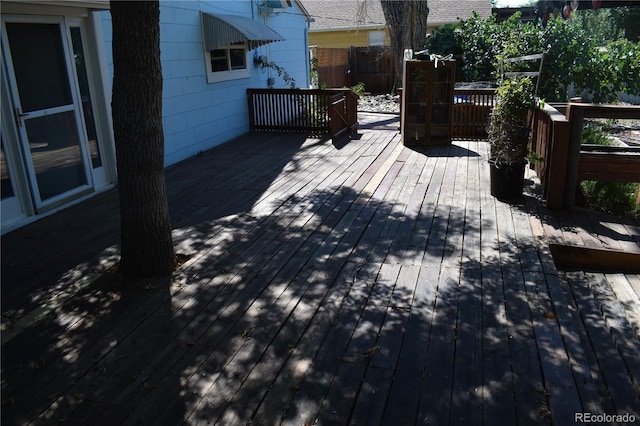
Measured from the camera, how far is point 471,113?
931 centimetres

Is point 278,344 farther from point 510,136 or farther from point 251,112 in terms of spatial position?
point 251,112

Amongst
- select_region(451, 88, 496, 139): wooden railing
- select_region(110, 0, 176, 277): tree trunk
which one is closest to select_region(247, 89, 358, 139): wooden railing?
select_region(451, 88, 496, 139): wooden railing

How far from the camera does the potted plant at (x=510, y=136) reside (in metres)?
5.44

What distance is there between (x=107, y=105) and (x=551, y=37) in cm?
1022

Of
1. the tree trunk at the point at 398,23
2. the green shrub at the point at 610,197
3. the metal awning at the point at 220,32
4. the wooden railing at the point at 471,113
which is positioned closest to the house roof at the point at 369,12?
the tree trunk at the point at 398,23

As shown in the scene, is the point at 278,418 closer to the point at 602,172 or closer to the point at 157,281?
the point at 157,281

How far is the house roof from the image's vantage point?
1989 centimetres

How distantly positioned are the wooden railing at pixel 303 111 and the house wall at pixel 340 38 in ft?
39.4

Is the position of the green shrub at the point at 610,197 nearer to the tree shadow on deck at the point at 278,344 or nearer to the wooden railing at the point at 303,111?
the tree shadow on deck at the point at 278,344

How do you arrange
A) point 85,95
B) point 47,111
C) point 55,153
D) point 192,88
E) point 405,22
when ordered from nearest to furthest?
1. point 47,111
2. point 55,153
3. point 85,95
4. point 192,88
5. point 405,22

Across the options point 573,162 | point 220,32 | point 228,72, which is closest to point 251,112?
point 228,72

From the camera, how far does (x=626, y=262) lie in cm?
447

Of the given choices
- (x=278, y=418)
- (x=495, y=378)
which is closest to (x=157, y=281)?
(x=278, y=418)
